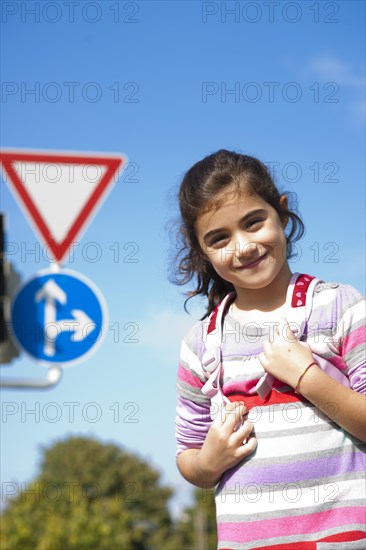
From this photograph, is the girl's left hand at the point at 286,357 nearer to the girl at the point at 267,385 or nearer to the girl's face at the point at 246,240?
the girl at the point at 267,385

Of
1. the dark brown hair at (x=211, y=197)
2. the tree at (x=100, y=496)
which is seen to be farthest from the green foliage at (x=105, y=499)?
the dark brown hair at (x=211, y=197)

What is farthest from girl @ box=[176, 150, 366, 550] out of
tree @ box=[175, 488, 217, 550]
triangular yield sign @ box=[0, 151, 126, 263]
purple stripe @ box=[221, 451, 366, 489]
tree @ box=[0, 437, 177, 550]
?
tree @ box=[175, 488, 217, 550]

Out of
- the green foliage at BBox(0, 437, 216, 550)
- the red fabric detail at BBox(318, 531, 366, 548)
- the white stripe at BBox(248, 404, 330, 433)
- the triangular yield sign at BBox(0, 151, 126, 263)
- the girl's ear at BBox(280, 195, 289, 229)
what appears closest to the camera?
the red fabric detail at BBox(318, 531, 366, 548)

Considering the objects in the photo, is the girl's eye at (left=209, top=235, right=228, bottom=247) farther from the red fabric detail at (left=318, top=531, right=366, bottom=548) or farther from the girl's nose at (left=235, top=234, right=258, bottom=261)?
the red fabric detail at (left=318, top=531, right=366, bottom=548)

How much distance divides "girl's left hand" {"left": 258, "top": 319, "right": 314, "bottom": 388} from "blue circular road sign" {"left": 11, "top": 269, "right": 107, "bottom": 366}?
574 millimetres

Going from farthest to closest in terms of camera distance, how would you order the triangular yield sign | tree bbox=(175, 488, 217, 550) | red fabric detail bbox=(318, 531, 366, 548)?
1. tree bbox=(175, 488, 217, 550)
2. the triangular yield sign
3. red fabric detail bbox=(318, 531, 366, 548)

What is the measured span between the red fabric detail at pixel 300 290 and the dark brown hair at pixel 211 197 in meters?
0.23

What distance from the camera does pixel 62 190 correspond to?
3.15 meters

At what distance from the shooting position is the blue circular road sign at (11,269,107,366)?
2885mm

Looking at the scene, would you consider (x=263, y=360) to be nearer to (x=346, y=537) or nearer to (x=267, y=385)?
(x=267, y=385)

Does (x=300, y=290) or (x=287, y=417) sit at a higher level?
(x=300, y=290)

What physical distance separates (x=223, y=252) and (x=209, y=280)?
1.38ft

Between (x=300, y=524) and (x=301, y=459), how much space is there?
205mm

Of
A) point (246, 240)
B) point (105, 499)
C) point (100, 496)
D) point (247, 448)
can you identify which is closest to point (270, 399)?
point (247, 448)
